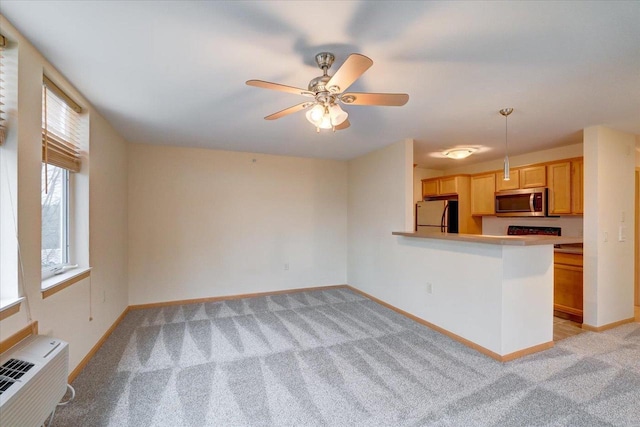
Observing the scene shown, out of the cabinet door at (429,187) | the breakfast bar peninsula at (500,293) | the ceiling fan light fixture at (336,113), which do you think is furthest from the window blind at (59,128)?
the cabinet door at (429,187)

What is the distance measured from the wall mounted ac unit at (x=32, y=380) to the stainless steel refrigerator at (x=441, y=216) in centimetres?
486

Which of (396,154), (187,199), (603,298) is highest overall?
(396,154)

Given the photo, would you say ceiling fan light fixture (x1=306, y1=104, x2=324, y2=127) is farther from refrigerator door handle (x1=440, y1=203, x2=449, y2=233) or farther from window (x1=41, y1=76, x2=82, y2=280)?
refrigerator door handle (x1=440, y1=203, x2=449, y2=233)

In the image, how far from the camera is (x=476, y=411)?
1.84m

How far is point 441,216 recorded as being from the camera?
15.7 ft

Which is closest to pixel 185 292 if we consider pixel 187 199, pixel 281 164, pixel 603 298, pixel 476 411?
pixel 187 199

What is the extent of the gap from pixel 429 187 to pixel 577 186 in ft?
7.64

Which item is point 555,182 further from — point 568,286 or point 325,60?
point 325,60

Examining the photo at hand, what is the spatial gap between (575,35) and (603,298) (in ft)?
10.3

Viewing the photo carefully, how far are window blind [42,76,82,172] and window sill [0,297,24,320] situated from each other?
96cm

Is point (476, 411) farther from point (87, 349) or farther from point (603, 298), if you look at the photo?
point (87, 349)

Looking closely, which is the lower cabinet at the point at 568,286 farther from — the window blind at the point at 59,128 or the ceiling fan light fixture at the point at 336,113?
the window blind at the point at 59,128

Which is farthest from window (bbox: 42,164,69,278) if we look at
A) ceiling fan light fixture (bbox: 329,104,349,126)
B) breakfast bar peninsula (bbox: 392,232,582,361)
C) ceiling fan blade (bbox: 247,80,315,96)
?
breakfast bar peninsula (bbox: 392,232,582,361)

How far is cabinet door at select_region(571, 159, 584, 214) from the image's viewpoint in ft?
11.6
